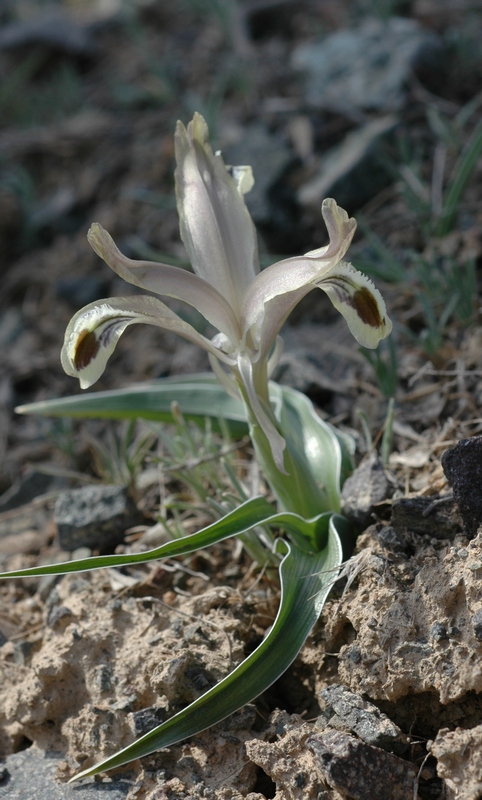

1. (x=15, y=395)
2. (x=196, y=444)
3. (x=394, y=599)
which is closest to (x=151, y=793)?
(x=394, y=599)

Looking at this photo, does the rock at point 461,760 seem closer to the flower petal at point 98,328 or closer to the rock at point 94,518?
the flower petal at point 98,328

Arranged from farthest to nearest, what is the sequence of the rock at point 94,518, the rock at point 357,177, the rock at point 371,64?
the rock at point 371,64 < the rock at point 357,177 < the rock at point 94,518

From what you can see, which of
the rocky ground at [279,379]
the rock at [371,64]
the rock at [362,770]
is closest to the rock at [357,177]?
the rocky ground at [279,379]

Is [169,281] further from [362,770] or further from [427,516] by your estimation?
[362,770]

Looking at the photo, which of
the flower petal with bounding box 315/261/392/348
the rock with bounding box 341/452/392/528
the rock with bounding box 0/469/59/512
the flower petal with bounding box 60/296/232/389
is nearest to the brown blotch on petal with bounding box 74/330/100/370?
the flower petal with bounding box 60/296/232/389

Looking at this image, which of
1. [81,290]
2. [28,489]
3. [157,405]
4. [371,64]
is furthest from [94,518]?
[371,64]

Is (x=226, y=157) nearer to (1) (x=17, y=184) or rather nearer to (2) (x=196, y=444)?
(1) (x=17, y=184)

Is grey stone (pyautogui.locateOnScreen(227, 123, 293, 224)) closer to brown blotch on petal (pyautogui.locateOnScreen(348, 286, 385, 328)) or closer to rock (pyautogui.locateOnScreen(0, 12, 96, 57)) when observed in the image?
brown blotch on petal (pyautogui.locateOnScreen(348, 286, 385, 328))
